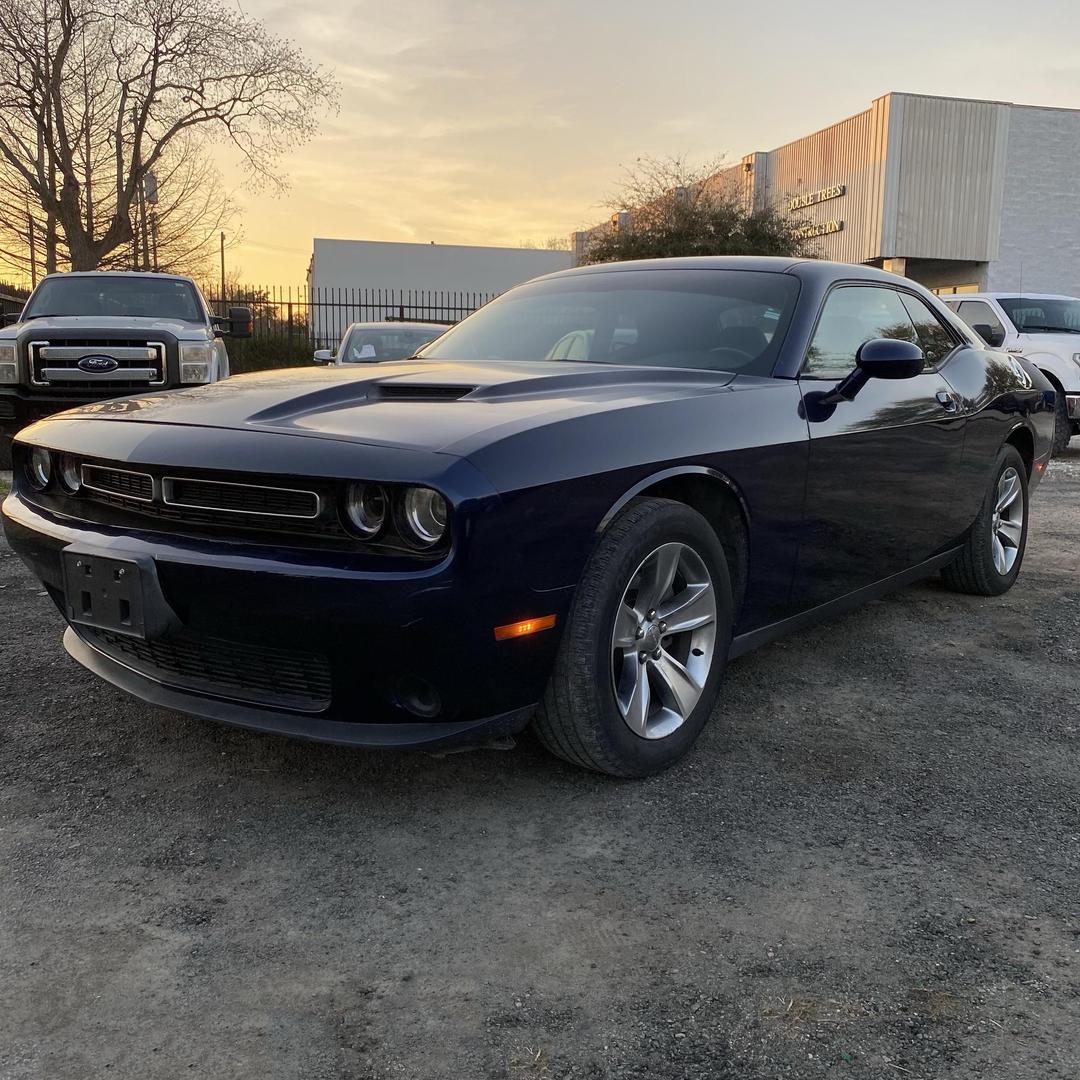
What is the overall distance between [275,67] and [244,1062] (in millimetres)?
25553

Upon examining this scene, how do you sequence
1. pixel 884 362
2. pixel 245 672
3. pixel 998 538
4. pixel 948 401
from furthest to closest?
pixel 998 538
pixel 948 401
pixel 884 362
pixel 245 672

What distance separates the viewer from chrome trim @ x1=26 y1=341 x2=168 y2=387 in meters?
8.37

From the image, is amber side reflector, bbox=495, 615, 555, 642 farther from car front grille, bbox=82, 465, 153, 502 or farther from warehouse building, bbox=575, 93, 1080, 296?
warehouse building, bbox=575, 93, 1080, 296

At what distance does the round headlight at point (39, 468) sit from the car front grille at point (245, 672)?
0.66m

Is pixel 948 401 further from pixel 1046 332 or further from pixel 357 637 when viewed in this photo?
pixel 1046 332

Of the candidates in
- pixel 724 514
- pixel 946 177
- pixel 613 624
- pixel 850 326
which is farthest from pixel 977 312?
pixel 946 177

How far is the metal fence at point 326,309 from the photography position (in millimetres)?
21375

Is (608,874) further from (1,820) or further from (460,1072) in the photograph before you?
(1,820)

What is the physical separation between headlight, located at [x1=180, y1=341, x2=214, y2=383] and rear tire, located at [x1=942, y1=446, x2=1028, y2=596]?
250 inches

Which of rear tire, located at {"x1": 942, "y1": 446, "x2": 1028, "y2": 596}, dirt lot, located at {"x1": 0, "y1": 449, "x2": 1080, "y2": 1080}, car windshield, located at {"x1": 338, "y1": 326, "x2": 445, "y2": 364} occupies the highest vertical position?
car windshield, located at {"x1": 338, "y1": 326, "x2": 445, "y2": 364}

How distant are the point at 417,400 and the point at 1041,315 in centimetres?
1077

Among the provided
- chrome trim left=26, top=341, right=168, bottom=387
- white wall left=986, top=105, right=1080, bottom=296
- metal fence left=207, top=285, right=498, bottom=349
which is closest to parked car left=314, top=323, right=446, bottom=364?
chrome trim left=26, top=341, right=168, bottom=387

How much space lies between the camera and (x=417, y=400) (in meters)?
2.76

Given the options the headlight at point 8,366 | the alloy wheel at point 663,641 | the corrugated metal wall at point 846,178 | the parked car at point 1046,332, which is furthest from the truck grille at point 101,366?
the corrugated metal wall at point 846,178
